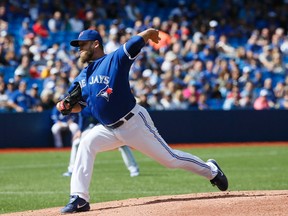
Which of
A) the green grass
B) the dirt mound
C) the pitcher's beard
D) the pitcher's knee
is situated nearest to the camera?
the dirt mound

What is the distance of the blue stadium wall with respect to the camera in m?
20.5

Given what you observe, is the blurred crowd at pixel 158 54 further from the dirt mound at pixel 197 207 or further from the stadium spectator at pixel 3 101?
the dirt mound at pixel 197 207

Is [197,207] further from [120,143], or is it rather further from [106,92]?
[106,92]

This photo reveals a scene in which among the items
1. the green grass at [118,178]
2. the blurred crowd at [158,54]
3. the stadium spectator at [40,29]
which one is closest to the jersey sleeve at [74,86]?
the green grass at [118,178]

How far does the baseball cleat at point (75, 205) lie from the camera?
27.3ft

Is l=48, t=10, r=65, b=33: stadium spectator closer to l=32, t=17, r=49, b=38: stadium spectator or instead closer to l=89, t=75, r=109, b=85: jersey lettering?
l=32, t=17, r=49, b=38: stadium spectator

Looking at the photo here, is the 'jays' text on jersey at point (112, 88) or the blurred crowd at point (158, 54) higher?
the 'jays' text on jersey at point (112, 88)

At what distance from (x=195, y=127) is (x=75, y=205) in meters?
14.3

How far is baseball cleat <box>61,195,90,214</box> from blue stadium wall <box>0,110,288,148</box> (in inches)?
473

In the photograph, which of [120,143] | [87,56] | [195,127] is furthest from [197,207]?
[195,127]

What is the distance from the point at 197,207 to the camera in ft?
25.9

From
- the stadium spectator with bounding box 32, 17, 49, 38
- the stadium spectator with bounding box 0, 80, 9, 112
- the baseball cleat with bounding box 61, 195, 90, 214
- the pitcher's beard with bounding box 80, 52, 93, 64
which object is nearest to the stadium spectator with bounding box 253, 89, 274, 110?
the stadium spectator with bounding box 32, 17, 49, 38

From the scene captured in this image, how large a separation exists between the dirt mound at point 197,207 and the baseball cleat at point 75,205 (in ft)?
0.35

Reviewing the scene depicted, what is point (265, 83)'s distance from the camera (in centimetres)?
2384
